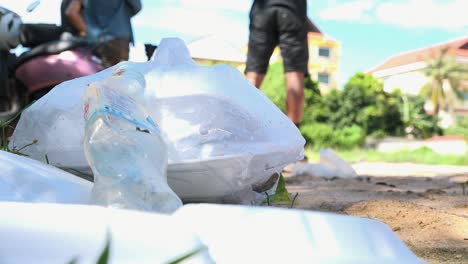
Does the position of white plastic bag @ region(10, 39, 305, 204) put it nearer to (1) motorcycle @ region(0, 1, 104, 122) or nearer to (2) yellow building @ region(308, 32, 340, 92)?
(1) motorcycle @ region(0, 1, 104, 122)

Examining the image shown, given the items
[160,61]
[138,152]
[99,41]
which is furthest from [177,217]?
[99,41]

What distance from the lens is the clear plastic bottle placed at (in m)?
1.00

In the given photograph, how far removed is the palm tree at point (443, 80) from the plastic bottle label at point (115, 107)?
45.9 meters

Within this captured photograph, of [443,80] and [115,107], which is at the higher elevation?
[115,107]

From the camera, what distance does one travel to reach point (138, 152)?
1.09 metres

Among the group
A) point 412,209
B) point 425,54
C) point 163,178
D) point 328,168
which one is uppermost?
point 163,178

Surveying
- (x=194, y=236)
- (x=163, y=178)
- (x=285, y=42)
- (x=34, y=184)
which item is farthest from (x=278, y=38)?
(x=194, y=236)

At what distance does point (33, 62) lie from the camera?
106 inches

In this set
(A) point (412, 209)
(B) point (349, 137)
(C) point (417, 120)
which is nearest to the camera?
(A) point (412, 209)

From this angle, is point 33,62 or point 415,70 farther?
point 415,70

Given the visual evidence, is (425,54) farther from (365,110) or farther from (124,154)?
(124,154)

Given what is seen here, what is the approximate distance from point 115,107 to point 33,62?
5.90 ft

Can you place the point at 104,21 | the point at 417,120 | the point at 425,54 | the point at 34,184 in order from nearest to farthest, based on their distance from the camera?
1. the point at 34,184
2. the point at 104,21
3. the point at 417,120
4. the point at 425,54

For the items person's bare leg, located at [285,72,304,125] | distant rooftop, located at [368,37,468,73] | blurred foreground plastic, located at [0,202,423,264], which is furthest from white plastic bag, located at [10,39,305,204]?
distant rooftop, located at [368,37,468,73]
